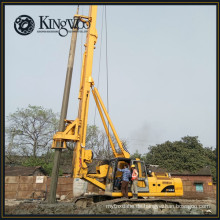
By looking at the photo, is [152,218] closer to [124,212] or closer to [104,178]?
[124,212]

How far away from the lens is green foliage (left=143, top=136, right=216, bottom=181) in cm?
3032

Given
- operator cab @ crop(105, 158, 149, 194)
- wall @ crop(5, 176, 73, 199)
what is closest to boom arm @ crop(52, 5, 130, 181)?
operator cab @ crop(105, 158, 149, 194)

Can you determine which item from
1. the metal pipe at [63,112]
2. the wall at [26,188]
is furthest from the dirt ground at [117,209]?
the wall at [26,188]

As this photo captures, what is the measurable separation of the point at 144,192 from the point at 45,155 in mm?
27610

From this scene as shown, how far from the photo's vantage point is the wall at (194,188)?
24.9m

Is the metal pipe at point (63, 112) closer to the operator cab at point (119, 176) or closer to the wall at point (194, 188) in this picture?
the operator cab at point (119, 176)

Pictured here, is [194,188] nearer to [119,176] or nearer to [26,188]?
[26,188]

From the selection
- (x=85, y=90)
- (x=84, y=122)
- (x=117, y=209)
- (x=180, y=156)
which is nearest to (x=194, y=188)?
(x=180, y=156)

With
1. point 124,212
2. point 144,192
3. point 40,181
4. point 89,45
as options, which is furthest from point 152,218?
point 40,181

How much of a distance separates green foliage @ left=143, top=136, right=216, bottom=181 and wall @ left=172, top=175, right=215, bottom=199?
1601 millimetres

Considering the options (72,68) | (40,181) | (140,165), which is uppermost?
(72,68)

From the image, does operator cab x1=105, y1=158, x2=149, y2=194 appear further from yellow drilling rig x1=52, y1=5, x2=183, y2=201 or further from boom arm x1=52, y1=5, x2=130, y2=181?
boom arm x1=52, y1=5, x2=130, y2=181

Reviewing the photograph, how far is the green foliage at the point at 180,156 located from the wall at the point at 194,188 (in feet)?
5.25

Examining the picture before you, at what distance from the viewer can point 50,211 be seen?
700 cm
